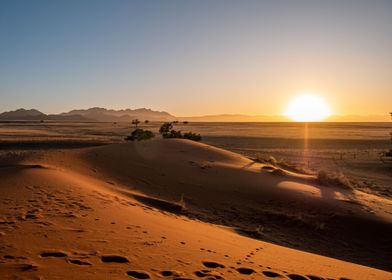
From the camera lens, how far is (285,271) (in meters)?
5.99

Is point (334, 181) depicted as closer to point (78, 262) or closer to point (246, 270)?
point (246, 270)

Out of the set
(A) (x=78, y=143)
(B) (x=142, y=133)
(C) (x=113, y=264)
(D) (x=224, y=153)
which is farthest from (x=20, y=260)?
(B) (x=142, y=133)

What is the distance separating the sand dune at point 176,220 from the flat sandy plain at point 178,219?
30 millimetres

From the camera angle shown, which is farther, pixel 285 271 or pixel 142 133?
pixel 142 133

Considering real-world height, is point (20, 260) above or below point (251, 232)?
above

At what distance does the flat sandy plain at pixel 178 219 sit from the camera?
18.3 ft

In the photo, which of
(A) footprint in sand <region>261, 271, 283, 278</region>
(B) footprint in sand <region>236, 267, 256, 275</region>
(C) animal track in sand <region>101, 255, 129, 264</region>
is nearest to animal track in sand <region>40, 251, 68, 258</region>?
(C) animal track in sand <region>101, 255, 129, 264</region>

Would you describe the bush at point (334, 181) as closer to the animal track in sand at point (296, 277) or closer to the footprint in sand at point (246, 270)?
the animal track in sand at point (296, 277)

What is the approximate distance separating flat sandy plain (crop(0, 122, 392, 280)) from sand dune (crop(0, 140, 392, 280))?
30 millimetres

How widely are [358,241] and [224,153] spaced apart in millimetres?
10450

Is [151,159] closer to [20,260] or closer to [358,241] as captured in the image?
[358,241]

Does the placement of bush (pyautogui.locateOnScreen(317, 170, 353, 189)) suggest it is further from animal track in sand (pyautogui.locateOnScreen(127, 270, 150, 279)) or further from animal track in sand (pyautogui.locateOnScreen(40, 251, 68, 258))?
animal track in sand (pyautogui.locateOnScreen(40, 251, 68, 258))

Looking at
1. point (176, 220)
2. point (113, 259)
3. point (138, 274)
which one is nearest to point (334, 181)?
point (176, 220)

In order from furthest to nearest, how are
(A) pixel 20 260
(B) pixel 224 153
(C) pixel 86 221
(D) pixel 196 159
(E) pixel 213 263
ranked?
(B) pixel 224 153 → (D) pixel 196 159 → (C) pixel 86 221 → (E) pixel 213 263 → (A) pixel 20 260
